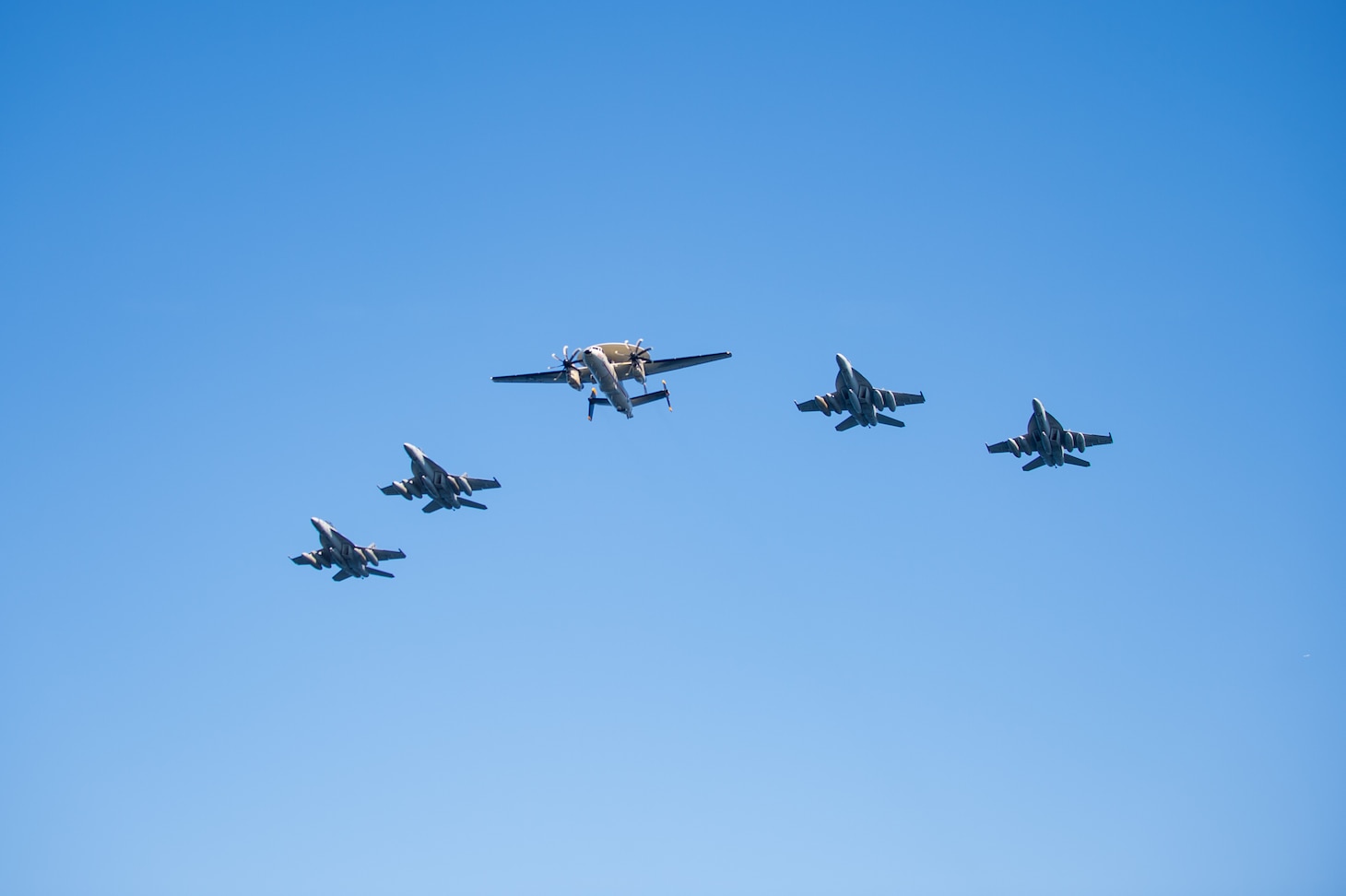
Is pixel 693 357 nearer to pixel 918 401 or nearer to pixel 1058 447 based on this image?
pixel 918 401

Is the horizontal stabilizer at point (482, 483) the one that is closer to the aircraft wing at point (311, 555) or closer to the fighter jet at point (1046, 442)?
the aircraft wing at point (311, 555)

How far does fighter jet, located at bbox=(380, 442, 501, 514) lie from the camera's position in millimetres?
89750

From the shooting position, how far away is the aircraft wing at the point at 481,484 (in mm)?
92312

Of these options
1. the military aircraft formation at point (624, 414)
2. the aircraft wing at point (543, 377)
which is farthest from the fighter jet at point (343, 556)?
the aircraft wing at point (543, 377)

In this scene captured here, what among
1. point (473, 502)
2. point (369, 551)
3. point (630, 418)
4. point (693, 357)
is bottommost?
point (369, 551)

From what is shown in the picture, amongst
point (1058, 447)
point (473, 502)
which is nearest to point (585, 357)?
point (473, 502)

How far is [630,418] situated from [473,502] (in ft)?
51.0

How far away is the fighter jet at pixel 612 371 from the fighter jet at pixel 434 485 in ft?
37.3

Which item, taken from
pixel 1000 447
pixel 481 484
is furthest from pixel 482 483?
pixel 1000 447

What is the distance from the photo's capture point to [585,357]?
299 feet

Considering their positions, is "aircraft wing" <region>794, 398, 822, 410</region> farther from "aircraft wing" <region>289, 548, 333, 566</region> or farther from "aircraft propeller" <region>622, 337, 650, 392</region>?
"aircraft wing" <region>289, 548, 333, 566</region>

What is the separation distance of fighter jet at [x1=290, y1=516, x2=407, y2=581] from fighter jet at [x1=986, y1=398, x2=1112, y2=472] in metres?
53.8

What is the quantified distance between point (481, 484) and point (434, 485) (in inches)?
158

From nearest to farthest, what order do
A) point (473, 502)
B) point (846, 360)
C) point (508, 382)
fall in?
point (846, 360) → point (473, 502) → point (508, 382)
